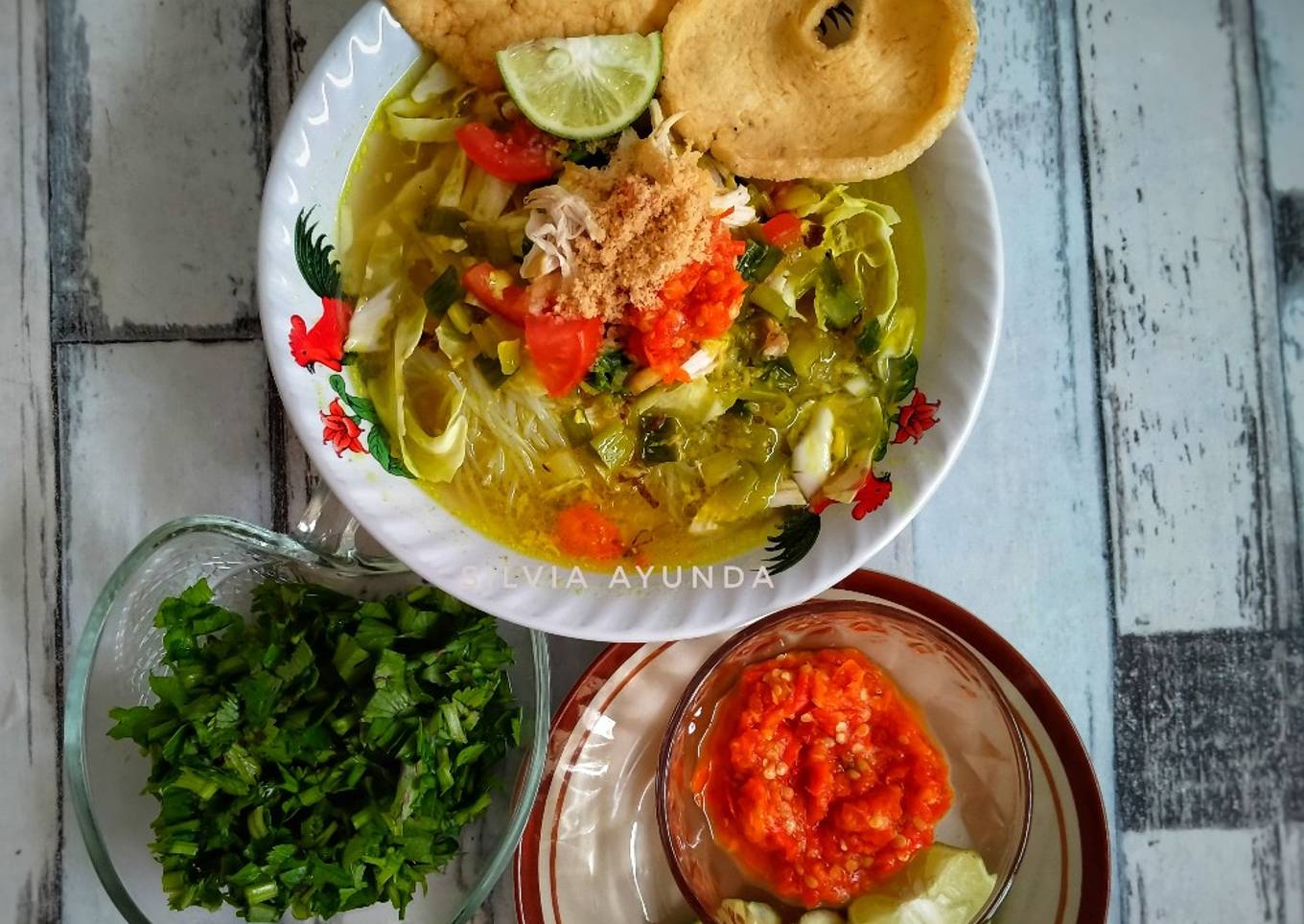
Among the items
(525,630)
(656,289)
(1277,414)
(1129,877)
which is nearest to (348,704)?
(525,630)

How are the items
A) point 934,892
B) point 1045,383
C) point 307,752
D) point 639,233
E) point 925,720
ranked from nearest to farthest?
point 639,233
point 307,752
point 934,892
point 925,720
point 1045,383

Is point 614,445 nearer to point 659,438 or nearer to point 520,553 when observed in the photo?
point 659,438

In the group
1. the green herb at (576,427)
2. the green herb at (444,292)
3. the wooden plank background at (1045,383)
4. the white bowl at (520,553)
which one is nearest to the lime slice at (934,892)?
the wooden plank background at (1045,383)

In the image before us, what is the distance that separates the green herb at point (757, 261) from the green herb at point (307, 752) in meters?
0.88

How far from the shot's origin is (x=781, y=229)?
6.46ft

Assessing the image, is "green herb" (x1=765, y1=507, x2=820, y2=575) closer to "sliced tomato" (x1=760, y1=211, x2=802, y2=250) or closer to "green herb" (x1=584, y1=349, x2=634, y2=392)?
"green herb" (x1=584, y1=349, x2=634, y2=392)

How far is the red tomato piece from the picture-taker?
80.4 inches

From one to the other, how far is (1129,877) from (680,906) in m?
1.02

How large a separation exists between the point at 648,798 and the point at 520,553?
616mm

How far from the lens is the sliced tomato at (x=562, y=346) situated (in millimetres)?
1857

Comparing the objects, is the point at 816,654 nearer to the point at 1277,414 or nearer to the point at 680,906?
the point at 680,906

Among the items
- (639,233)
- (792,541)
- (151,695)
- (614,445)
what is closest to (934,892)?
(792,541)

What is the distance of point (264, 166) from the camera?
86.4 inches

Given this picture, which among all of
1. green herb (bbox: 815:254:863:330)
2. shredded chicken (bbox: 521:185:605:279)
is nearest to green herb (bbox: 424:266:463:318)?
shredded chicken (bbox: 521:185:605:279)
